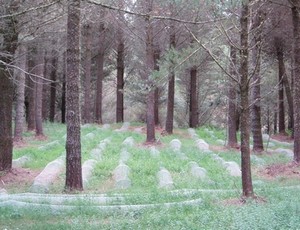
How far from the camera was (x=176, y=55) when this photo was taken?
10.6m

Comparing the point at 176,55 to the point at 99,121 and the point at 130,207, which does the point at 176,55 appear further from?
the point at 99,121

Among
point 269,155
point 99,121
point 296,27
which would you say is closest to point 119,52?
point 99,121

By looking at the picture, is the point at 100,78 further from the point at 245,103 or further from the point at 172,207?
the point at 172,207

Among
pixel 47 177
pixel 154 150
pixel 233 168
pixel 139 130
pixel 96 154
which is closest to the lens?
pixel 47 177

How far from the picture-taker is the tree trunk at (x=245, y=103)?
749 cm

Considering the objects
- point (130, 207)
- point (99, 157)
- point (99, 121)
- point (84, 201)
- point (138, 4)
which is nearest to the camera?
point (130, 207)

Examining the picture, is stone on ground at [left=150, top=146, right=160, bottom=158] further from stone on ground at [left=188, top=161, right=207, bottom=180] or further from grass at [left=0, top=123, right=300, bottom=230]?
stone on ground at [left=188, top=161, right=207, bottom=180]

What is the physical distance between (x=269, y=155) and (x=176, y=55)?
5.81 meters

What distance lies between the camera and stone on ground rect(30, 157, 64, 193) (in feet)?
30.8

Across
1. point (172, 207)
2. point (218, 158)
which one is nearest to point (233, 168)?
point (218, 158)

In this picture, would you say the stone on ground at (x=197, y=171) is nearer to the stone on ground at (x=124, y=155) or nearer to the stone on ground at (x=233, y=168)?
the stone on ground at (x=233, y=168)

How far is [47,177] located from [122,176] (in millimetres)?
1750

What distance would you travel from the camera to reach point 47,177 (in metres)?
10.2

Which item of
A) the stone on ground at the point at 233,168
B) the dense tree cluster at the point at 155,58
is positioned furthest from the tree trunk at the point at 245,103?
the stone on ground at the point at 233,168
